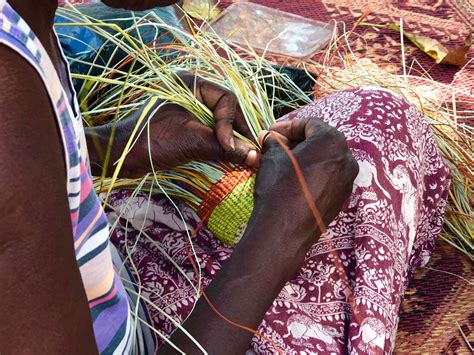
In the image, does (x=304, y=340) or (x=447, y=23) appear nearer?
(x=304, y=340)

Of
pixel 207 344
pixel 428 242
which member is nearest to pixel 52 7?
pixel 207 344

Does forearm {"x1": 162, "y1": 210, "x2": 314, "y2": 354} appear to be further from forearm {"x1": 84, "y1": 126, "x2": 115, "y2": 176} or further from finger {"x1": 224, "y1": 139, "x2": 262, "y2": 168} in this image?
forearm {"x1": 84, "y1": 126, "x2": 115, "y2": 176}

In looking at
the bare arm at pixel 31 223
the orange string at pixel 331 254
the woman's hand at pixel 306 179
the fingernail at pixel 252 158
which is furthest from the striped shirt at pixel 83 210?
the fingernail at pixel 252 158

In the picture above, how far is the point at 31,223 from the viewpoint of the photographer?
735mm

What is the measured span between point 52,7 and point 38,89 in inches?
7.0

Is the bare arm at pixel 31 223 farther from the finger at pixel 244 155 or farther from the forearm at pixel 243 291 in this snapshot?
the finger at pixel 244 155

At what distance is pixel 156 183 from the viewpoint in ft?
4.75

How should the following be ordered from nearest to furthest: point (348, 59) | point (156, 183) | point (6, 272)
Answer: point (6, 272) < point (156, 183) < point (348, 59)

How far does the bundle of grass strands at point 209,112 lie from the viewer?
1.42m

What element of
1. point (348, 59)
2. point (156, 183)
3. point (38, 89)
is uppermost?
point (38, 89)

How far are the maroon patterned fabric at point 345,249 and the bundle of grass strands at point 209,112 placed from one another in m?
0.05

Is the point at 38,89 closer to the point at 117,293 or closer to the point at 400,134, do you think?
the point at 117,293

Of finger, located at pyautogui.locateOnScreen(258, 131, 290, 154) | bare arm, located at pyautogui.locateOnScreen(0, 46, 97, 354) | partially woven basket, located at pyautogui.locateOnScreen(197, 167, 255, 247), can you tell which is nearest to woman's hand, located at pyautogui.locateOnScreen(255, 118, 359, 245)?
finger, located at pyautogui.locateOnScreen(258, 131, 290, 154)

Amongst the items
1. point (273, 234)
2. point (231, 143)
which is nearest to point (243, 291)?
point (273, 234)
